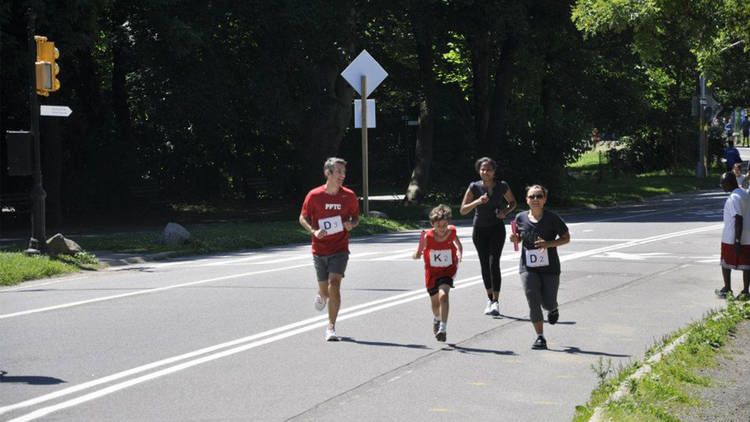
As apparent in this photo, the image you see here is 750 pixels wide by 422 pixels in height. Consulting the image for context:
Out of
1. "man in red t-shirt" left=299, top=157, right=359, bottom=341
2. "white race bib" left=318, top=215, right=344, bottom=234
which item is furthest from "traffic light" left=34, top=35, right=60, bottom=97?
"white race bib" left=318, top=215, right=344, bottom=234

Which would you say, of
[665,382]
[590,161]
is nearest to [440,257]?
[665,382]

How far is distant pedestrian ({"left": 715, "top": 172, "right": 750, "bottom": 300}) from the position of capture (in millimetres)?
12430

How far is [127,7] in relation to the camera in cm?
2894

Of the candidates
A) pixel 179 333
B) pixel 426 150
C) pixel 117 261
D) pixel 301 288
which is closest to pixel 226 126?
pixel 426 150

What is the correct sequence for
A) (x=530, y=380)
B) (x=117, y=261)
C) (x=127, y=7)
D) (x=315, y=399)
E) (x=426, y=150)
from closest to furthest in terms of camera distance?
(x=315, y=399) → (x=530, y=380) → (x=117, y=261) → (x=127, y=7) → (x=426, y=150)

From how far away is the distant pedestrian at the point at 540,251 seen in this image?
31.4 ft

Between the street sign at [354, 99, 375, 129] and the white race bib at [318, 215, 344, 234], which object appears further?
the street sign at [354, 99, 375, 129]

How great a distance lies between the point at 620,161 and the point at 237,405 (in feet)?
176

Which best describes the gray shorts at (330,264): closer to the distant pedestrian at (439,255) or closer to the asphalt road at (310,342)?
the asphalt road at (310,342)

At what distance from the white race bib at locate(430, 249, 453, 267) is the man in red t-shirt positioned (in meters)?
0.87

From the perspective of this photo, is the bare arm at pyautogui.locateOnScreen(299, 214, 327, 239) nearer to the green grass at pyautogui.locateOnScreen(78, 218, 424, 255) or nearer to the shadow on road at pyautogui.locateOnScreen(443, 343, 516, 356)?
the shadow on road at pyautogui.locateOnScreen(443, 343, 516, 356)

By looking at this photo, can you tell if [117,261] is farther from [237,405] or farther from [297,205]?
[297,205]

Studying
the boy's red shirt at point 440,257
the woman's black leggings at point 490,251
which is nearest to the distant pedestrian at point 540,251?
the boy's red shirt at point 440,257

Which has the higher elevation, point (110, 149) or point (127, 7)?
point (127, 7)
